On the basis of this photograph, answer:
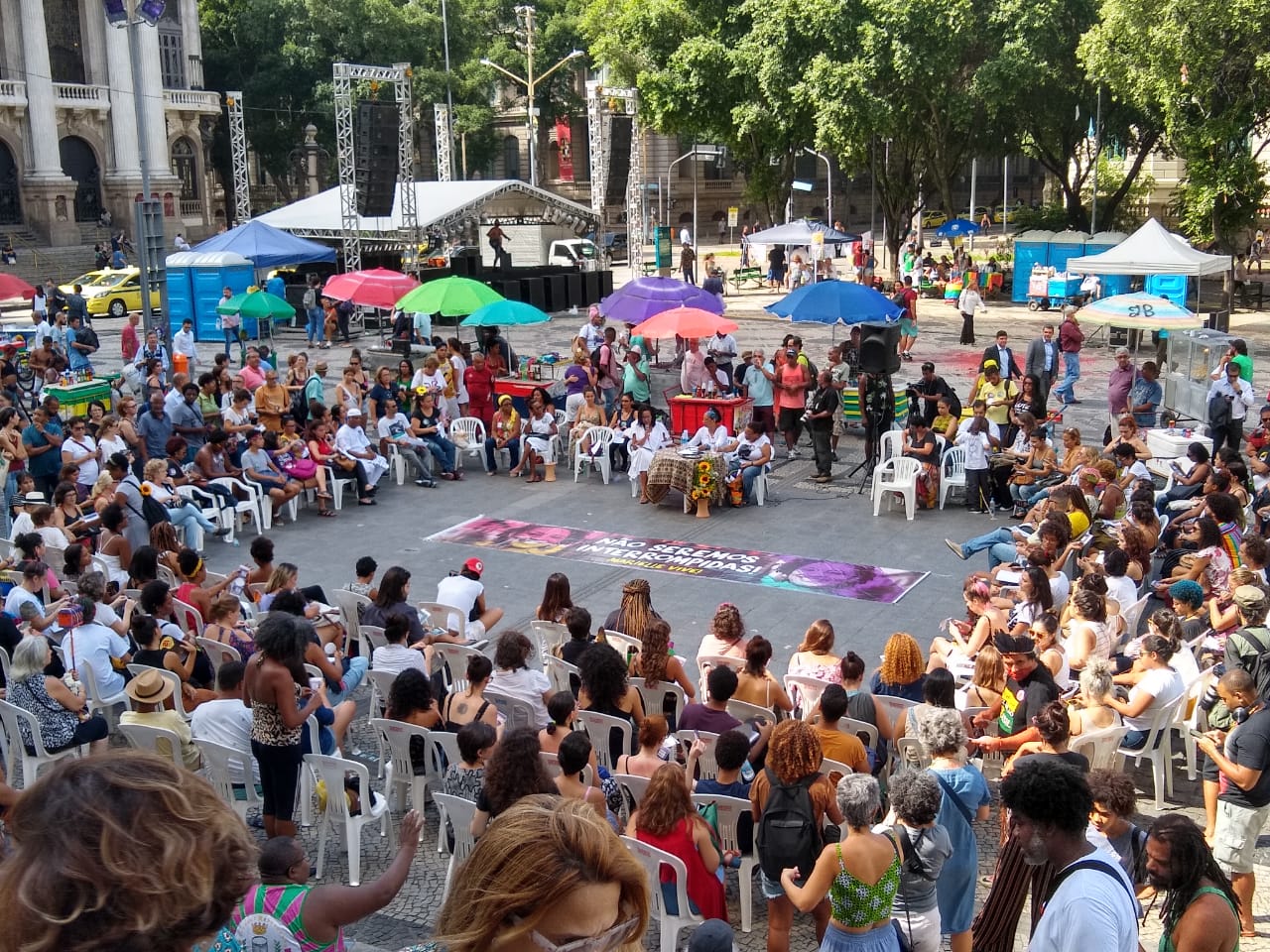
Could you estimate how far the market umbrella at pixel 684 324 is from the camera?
1602cm

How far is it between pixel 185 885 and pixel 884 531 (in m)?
12.0

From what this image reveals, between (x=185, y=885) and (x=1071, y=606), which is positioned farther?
(x=1071, y=606)

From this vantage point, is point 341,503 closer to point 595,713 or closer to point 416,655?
point 416,655

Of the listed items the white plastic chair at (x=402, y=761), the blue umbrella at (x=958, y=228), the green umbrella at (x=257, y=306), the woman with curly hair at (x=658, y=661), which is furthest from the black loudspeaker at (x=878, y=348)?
the blue umbrella at (x=958, y=228)

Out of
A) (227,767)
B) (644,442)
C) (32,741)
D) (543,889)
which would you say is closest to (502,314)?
(644,442)

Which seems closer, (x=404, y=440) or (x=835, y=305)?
(x=404, y=440)

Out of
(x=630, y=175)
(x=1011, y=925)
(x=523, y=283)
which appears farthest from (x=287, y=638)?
(x=630, y=175)

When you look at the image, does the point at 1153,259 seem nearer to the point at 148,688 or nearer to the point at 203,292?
the point at 148,688

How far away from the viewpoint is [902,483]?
13.9 m

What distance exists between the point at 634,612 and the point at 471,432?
834 centimetres

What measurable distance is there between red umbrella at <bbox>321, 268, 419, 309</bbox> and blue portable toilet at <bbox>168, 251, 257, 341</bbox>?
6.43m

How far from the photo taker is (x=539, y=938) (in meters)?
2.12

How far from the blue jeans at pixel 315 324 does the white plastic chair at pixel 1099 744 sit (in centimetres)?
2341

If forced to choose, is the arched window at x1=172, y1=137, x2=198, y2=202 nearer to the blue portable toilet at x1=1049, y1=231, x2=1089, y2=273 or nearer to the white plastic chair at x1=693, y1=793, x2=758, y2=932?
the blue portable toilet at x1=1049, y1=231, x2=1089, y2=273
